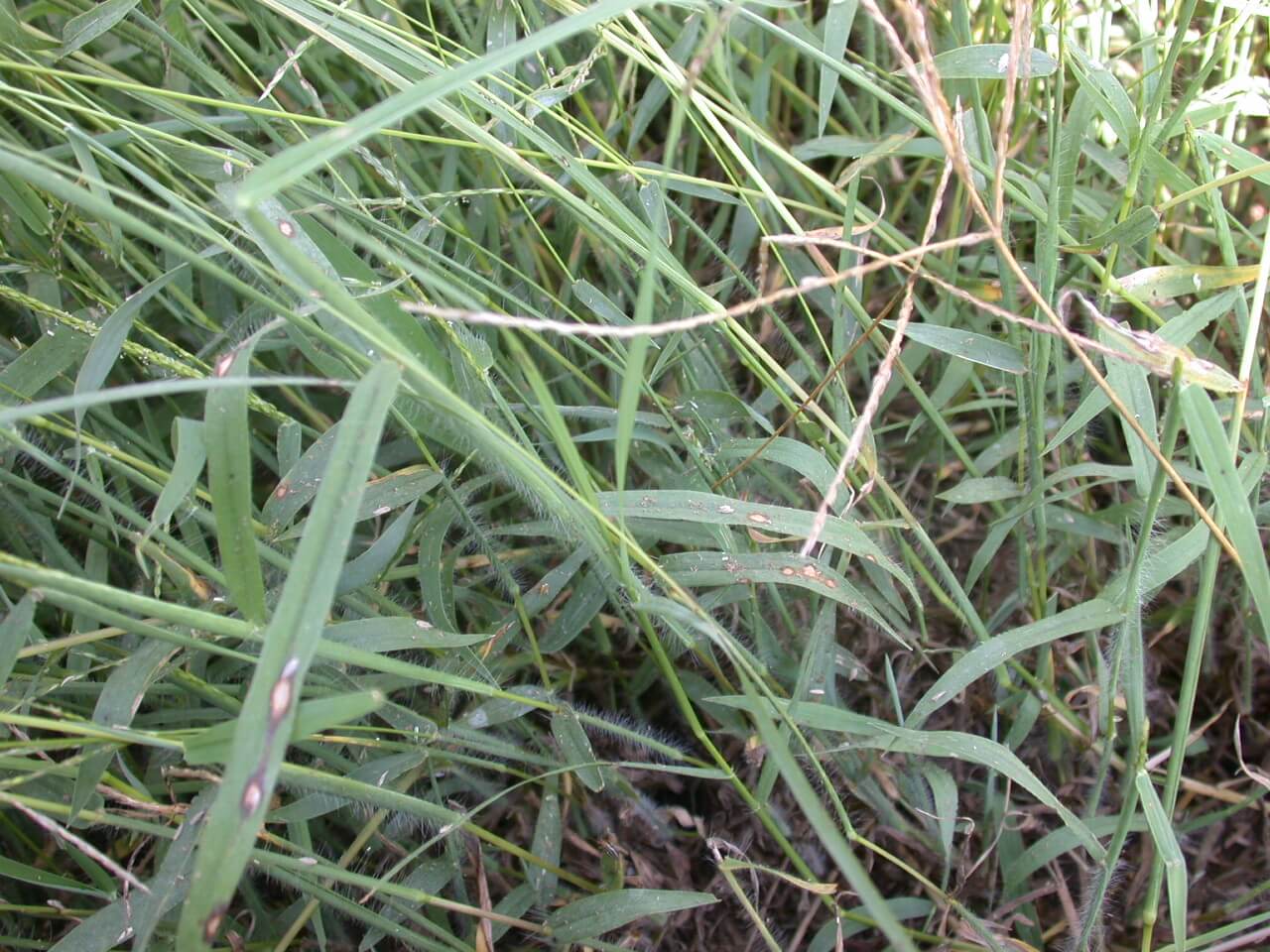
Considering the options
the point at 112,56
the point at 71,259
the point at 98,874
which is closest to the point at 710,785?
the point at 98,874

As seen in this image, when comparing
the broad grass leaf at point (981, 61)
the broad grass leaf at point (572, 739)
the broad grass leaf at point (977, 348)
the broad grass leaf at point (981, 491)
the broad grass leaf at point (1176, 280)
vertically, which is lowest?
the broad grass leaf at point (572, 739)

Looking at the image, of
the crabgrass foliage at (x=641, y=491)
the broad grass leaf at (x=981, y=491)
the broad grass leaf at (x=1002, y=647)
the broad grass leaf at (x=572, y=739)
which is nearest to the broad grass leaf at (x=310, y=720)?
the crabgrass foliage at (x=641, y=491)

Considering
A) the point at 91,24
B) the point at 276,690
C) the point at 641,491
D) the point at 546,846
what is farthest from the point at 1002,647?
the point at 91,24

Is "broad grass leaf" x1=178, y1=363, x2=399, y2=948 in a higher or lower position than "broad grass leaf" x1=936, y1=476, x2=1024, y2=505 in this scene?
higher

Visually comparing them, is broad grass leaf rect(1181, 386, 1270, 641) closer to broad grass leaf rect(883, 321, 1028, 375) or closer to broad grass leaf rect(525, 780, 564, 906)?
broad grass leaf rect(883, 321, 1028, 375)

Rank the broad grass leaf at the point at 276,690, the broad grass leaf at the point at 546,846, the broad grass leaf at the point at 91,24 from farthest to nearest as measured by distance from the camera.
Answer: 1. the broad grass leaf at the point at 546,846
2. the broad grass leaf at the point at 91,24
3. the broad grass leaf at the point at 276,690

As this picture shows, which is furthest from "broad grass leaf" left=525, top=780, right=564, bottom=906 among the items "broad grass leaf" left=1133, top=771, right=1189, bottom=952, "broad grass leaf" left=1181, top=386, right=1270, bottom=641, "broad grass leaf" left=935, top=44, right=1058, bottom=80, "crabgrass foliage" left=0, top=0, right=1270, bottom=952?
"broad grass leaf" left=935, top=44, right=1058, bottom=80

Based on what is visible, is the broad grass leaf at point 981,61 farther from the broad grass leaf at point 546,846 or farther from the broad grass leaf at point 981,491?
the broad grass leaf at point 546,846

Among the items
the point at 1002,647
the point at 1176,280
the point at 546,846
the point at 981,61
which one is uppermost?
the point at 981,61

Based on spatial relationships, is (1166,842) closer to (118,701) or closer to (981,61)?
(981,61)
